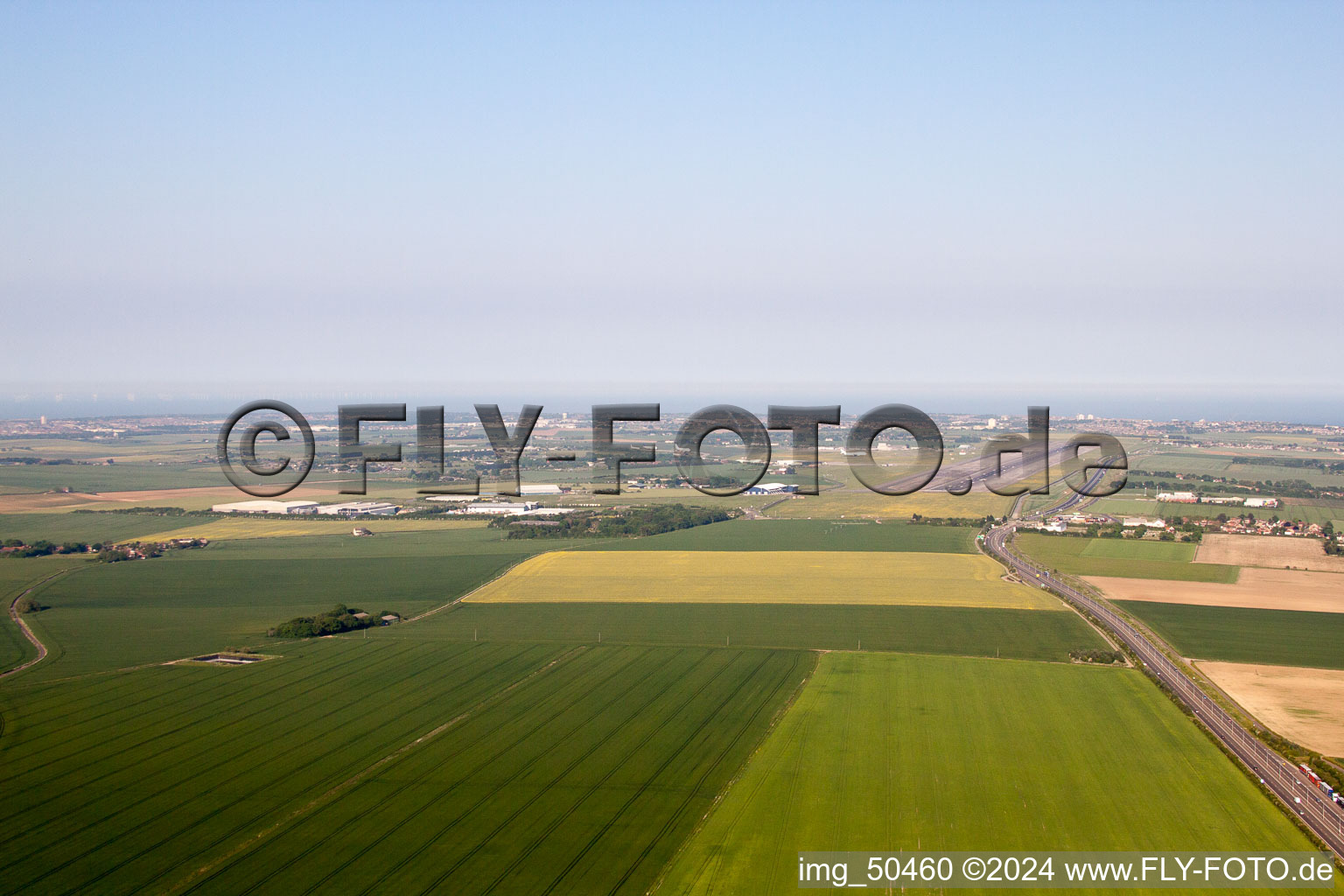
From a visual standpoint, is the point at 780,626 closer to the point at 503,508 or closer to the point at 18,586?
the point at 18,586

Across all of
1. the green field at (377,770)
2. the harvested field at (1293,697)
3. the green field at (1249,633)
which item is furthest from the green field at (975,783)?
the green field at (1249,633)

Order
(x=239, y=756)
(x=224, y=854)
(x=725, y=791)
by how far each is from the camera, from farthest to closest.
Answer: (x=239, y=756) < (x=725, y=791) < (x=224, y=854)

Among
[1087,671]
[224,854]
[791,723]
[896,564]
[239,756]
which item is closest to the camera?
[224,854]

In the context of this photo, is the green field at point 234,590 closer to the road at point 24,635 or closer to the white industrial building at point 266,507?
the road at point 24,635

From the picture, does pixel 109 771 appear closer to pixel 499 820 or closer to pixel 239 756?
pixel 239 756

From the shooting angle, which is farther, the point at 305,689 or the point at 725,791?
the point at 305,689

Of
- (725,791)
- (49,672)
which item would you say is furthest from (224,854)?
(49,672)
